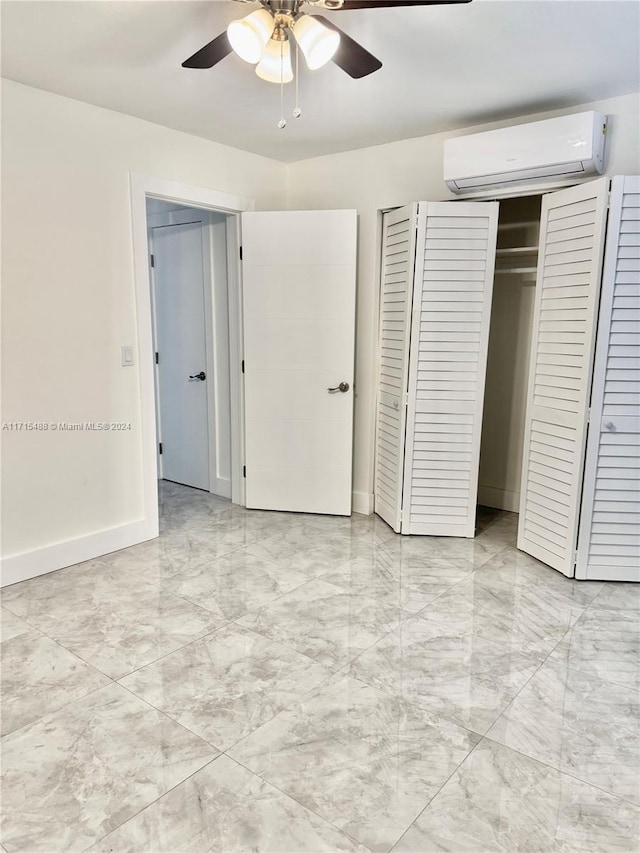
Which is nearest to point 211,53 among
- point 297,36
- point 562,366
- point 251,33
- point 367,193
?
point 251,33

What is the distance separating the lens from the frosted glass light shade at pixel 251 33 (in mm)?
1786

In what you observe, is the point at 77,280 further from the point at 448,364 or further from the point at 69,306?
the point at 448,364

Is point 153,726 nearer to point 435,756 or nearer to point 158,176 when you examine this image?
point 435,756

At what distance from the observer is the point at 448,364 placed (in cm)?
335

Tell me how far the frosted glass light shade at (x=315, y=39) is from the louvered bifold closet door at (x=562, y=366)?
5.11ft

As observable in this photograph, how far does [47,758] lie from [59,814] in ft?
0.78

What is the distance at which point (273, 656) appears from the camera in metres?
2.28

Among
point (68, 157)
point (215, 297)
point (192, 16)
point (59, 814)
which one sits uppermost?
point (192, 16)

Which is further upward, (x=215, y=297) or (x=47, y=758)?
(x=215, y=297)

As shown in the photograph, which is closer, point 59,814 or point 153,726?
point 59,814

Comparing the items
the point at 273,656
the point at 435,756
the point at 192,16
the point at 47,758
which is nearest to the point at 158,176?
the point at 192,16

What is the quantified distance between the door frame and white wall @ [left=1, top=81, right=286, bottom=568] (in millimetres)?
50

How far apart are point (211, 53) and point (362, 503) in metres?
2.90

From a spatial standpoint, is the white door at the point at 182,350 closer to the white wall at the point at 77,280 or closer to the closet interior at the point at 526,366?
the white wall at the point at 77,280
